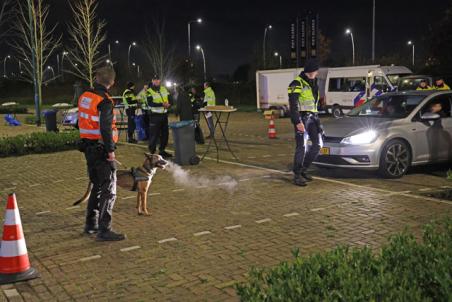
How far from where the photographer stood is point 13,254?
4.98 meters

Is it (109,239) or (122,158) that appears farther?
(122,158)

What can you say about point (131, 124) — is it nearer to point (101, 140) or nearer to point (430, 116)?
point (430, 116)

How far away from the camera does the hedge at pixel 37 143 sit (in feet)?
45.8

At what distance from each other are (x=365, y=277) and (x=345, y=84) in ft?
83.1

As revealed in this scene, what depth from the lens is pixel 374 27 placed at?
40.0m

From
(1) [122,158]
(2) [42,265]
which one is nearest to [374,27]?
(1) [122,158]

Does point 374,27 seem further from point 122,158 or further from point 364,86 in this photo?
point 122,158

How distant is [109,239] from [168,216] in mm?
1254

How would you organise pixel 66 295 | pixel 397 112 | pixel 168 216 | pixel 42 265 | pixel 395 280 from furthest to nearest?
1. pixel 397 112
2. pixel 168 216
3. pixel 42 265
4. pixel 66 295
5. pixel 395 280

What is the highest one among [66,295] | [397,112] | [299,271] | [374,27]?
[374,27]

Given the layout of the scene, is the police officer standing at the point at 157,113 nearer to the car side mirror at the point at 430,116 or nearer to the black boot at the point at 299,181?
the black boot at the point at 299,181

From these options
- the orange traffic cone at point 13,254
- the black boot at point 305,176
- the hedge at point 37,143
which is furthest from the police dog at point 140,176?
the hedge at point 37,143

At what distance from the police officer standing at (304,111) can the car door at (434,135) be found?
2.03m

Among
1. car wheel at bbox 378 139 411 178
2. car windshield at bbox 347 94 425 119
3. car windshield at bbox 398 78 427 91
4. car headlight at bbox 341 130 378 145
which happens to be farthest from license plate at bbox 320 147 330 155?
car windshield at bbox 398 78 427 91
